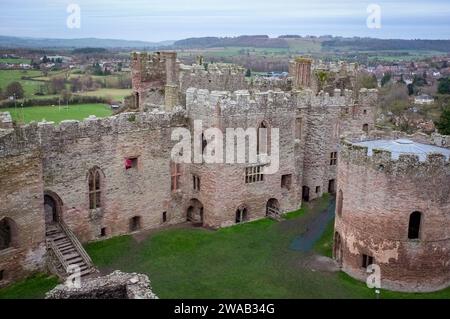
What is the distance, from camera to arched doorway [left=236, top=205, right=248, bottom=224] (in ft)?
108

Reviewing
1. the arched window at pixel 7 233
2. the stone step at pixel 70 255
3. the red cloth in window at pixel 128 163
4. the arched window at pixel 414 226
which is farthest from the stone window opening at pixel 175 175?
the arched window at pixel 414 226

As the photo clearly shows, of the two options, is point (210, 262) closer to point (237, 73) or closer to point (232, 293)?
point (232, 293)

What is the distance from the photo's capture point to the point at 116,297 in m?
19.9

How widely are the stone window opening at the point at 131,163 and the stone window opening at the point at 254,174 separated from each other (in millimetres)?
6742

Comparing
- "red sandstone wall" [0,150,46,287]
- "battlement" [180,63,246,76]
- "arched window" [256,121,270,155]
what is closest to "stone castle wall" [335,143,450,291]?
"arched window" [256,121,270,155]

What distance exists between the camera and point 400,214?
2400 centimetres

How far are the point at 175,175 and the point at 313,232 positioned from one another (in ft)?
30.2

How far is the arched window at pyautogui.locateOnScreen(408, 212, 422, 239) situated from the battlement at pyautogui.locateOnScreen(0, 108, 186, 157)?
14327mm

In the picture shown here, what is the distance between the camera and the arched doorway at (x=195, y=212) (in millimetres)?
33281

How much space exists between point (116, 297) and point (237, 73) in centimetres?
2550

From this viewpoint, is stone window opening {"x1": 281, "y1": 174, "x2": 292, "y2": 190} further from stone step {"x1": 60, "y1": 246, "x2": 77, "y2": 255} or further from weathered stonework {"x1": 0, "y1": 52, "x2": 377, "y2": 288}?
stone step {"x1": 60, "y1": 246, "x2": 77, "y2": 255}

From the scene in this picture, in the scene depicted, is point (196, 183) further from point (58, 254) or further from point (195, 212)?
point (58, 254)

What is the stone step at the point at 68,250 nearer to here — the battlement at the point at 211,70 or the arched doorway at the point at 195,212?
the arched doorway at the point at 195,212

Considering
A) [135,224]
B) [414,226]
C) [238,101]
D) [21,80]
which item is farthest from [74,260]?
[21,80]
